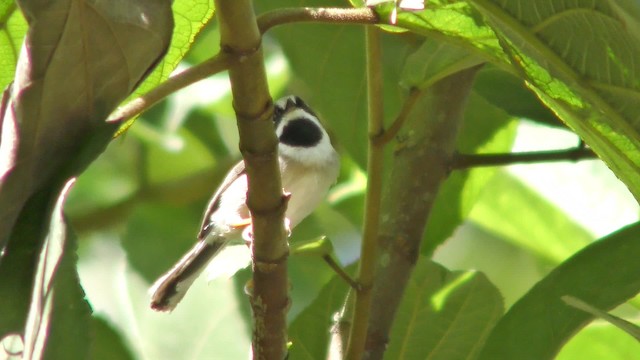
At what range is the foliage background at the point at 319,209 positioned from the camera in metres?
1.90

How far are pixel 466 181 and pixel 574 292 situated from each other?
1.78 ft

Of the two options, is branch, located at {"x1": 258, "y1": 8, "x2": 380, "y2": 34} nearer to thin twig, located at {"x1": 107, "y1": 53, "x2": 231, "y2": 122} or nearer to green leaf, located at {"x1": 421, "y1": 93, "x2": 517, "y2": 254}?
thin twig, located at {"x1": 107, "y1": 53, "x2": 231, "y2": 122}

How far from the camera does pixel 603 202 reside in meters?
2.51

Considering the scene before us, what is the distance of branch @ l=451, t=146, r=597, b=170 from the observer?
1.72 m

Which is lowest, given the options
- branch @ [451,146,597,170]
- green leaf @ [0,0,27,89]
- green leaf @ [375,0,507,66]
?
branch @ [451,146,597,170]

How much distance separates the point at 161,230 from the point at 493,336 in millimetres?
1273

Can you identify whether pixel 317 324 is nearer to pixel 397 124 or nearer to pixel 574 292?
pixel 574 292

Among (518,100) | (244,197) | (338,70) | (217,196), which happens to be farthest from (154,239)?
(518,100)

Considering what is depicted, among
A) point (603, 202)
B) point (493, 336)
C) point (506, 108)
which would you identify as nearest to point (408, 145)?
point (506, 108)

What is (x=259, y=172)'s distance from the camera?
1088mm

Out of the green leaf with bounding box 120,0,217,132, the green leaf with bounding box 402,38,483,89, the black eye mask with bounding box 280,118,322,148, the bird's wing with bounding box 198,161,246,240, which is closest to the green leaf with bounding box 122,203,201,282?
the bird's wing with bounding box 198,161,246,240

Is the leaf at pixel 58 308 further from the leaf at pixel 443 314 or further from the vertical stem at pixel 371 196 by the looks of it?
the leaf at pixel 443 314

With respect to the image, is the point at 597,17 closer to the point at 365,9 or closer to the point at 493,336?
the point at 365,9

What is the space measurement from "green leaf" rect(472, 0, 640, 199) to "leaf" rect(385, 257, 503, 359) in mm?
728
